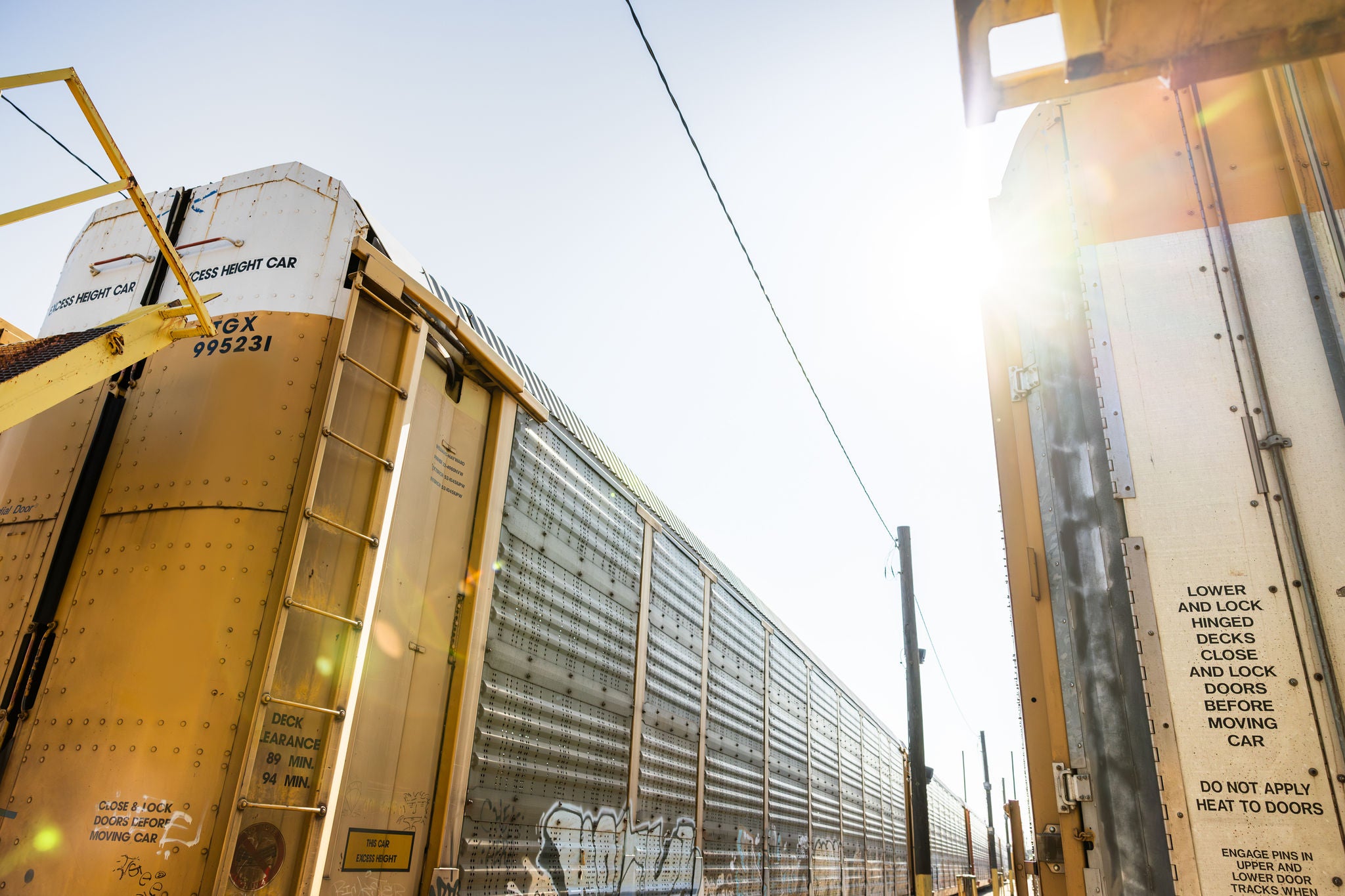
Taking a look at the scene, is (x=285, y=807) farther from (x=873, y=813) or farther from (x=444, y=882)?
(x=873, y=813)

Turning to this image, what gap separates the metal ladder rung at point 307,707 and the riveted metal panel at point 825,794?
885 cm

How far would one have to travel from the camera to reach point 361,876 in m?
3.38

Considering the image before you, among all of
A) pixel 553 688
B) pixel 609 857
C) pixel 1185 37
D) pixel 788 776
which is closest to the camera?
pixel 1185 37

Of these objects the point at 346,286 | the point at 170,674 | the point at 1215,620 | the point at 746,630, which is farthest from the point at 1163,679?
the point at 746,630

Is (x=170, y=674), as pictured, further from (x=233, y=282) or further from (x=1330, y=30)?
(x=1330, y=30)

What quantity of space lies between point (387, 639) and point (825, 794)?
940cm

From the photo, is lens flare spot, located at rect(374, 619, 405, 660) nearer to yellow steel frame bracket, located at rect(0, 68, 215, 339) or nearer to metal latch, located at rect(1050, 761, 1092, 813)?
yellow steel frame bracket, located at rect(0, 68, 215, 339)

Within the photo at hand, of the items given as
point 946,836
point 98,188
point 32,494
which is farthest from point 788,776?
point 946,836

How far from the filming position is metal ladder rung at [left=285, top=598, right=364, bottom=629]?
315cm

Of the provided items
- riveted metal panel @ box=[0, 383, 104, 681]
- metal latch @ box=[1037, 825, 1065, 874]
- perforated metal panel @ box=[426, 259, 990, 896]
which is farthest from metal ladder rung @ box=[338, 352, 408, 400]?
metal latch @ box=[1037, 825, 1065, 874]

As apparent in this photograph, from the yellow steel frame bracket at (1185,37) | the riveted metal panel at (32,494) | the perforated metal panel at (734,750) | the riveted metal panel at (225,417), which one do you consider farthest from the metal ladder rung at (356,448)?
the perforated metal panel at (734,750)

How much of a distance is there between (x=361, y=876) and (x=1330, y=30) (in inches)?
171

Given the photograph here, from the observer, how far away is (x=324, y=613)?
325 centimetres

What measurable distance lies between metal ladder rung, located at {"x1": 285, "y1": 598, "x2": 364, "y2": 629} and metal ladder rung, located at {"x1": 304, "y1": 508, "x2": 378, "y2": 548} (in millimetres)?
351
